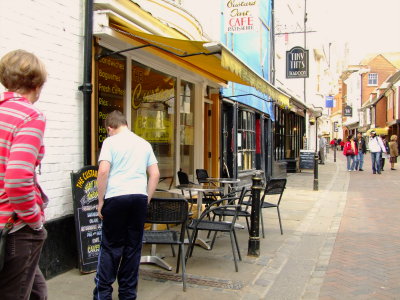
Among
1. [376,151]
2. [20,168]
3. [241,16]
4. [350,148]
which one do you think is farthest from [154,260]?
[350,148]

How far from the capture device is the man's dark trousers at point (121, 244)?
3432 mm

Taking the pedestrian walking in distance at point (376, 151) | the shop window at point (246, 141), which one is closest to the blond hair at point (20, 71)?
the shop window at point (246, 141)

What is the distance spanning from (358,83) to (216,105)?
6089 cm

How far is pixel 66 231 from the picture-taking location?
459 cm

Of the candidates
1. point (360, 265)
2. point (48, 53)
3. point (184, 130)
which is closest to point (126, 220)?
point (48, 53)

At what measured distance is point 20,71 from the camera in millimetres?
2000

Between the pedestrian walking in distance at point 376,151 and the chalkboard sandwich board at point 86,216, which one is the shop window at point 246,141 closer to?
the pedestrian walking in distance at point 376,151

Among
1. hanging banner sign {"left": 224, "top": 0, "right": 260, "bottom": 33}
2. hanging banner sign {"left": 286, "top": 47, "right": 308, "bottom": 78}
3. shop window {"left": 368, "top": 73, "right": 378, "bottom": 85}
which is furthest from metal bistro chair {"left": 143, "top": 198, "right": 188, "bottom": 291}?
shop window {"left": 368, "top": 73, "right": 378, "bottom": 85}

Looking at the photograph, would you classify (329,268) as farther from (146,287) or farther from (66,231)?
(66,231)

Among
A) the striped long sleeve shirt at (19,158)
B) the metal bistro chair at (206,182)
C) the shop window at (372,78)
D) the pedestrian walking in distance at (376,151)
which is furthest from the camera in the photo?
the shop window at (372,78)

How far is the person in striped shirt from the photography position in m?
1.85

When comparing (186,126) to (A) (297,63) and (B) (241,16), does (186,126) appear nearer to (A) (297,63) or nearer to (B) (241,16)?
(B) (241,16)

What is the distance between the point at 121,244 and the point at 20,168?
1.85m

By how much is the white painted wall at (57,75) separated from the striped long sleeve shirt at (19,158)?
234 centimetres
